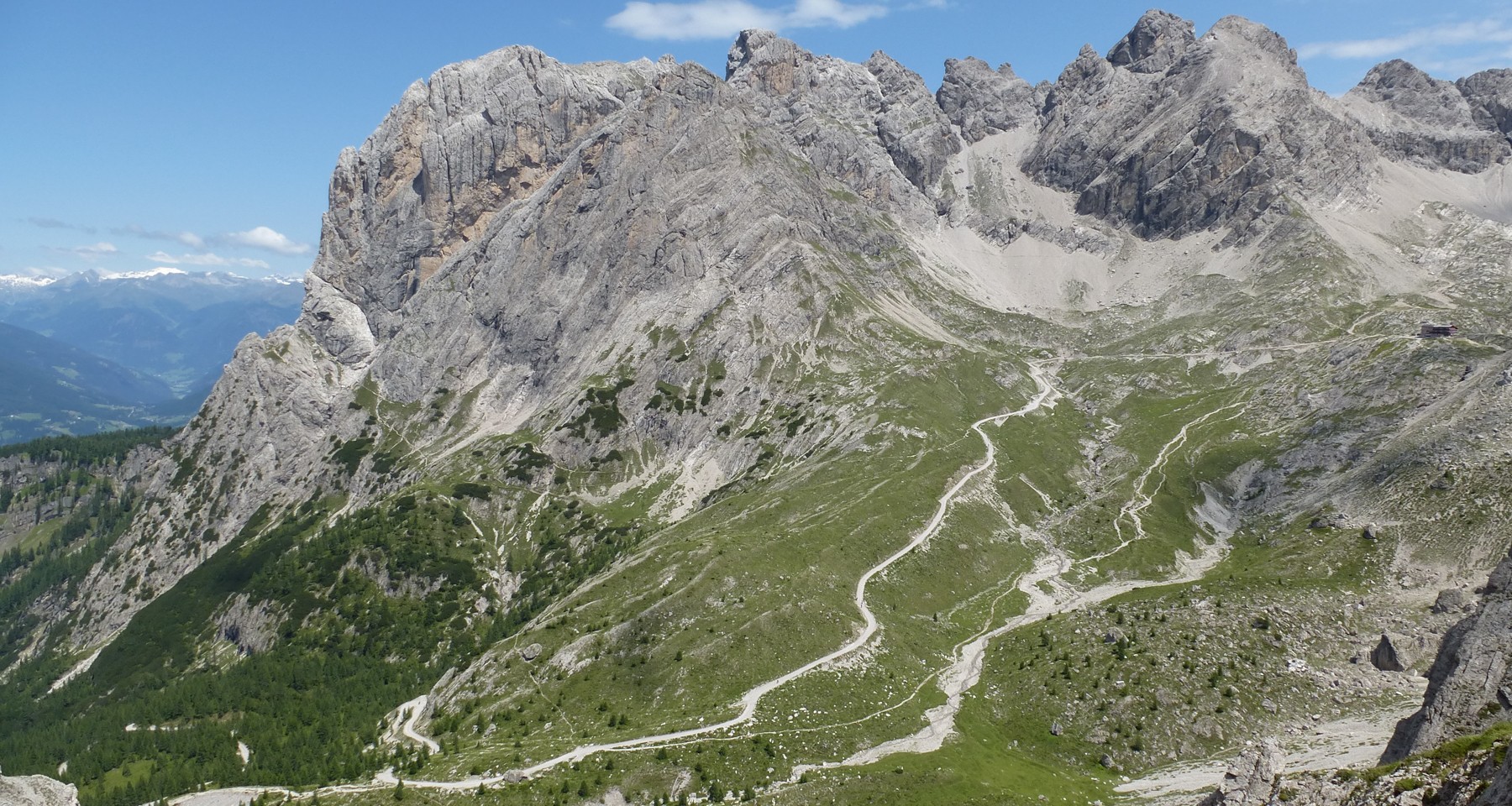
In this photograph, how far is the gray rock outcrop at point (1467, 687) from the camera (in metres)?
54.9

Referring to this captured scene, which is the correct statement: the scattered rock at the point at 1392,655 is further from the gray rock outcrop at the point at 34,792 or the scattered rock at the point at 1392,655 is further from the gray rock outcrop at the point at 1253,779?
the gray rock outcrop at the point at 34,792

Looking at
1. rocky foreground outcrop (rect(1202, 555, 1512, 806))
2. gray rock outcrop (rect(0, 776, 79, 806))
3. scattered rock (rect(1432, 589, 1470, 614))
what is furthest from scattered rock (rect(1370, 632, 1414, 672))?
gray rock outcrop (rect(0, 776, 79, 806))

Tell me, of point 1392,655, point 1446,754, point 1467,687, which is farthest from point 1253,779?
point 1392,655

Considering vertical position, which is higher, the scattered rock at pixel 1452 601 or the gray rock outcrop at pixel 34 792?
the scattered rock at pixel 1452 601

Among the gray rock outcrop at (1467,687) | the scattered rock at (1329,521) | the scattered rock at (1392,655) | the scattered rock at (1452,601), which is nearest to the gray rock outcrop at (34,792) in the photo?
the gray rock outcrop at (1467,687)

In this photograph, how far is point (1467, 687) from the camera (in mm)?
56938

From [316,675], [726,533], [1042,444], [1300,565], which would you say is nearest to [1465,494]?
[1300,565]

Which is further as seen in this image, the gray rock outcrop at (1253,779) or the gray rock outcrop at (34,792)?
the gray rock outcrop at (34,792)

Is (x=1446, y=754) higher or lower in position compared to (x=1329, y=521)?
higher

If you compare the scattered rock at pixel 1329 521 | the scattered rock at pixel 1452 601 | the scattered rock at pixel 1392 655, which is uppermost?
the scattered rock at pixel 1329 521

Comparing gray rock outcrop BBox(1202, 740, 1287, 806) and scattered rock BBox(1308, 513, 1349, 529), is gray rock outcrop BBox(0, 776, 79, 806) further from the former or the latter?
scattered rock BBox(1308, 513, 1349, 529)

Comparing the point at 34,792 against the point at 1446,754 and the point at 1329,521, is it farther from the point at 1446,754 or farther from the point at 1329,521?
the point at 1329,521

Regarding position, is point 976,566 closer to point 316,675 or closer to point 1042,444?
point 1042,444

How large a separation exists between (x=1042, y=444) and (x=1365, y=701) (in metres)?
116
